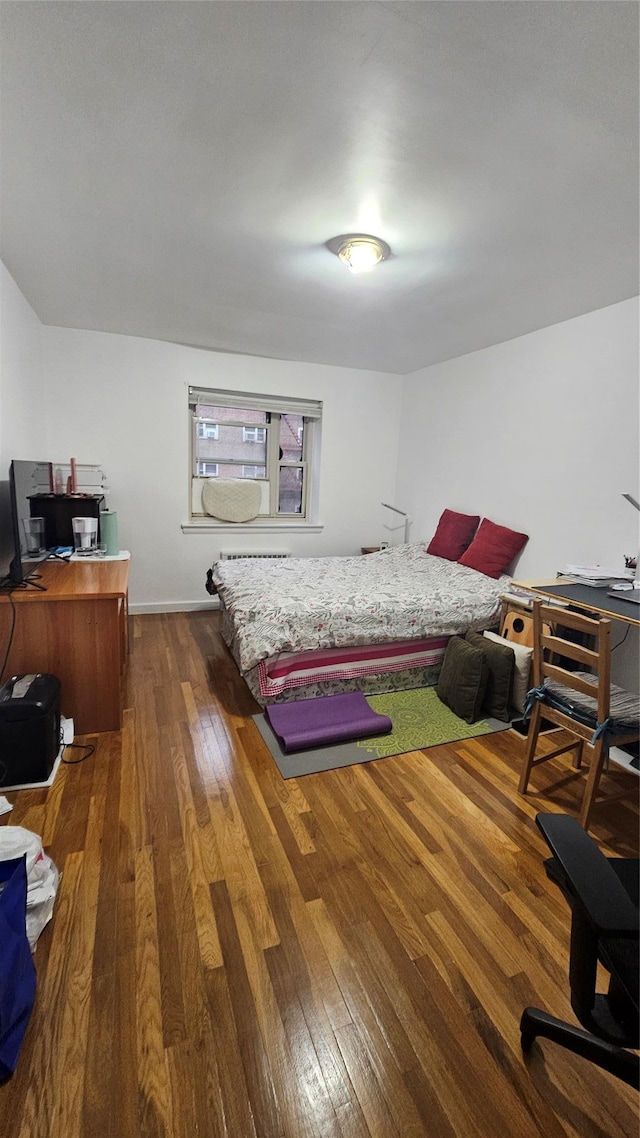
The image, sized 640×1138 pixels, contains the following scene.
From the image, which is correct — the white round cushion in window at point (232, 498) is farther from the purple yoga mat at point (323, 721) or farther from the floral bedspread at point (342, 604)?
the purple yoga mat at point (323, 721)

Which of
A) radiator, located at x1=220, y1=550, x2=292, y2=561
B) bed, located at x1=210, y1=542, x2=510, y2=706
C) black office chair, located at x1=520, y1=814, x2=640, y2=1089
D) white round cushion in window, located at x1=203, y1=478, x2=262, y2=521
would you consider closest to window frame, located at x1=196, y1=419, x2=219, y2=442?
white round cushion in window, located at x1=203, y1=478, x2=262, y2=521

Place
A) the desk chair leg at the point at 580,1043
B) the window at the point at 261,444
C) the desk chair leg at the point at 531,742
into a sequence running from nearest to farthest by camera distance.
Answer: the desk chair leg at the point at 580,1043 → the desk chair leg at the point at 531,742 → the window at the point at 261,444

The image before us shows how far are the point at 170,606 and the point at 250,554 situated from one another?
91cm

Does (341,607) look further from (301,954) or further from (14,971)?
(14,971)

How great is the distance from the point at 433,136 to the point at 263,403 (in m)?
3.16

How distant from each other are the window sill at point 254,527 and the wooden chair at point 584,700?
123 inches

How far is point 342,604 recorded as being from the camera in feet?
9.20

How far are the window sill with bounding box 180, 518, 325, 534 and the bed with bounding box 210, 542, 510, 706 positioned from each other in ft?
3.56

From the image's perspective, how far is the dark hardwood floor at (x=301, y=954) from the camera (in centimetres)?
103

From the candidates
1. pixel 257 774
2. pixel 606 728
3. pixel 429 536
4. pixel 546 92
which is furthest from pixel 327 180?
pixel 429 536

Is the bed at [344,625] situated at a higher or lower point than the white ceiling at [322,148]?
lower

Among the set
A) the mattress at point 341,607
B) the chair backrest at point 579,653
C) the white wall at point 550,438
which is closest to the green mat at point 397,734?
the mattress at point 341,607

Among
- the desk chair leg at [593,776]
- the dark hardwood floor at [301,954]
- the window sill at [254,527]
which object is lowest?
the dark hardwood floor at [301,954]

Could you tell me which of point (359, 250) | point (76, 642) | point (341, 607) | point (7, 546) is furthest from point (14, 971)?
point (359, 250)
